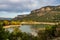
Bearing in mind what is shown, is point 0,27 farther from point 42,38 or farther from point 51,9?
point 51,9

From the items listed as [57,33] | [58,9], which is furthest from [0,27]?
[58,9]

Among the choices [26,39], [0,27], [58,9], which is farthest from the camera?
[58,9]

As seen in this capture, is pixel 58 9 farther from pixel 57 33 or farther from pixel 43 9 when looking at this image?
pixel 57 33

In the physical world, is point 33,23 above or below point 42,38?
below

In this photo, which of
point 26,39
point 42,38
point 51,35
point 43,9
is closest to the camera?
point 26,39

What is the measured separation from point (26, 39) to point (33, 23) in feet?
81.7

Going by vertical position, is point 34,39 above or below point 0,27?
below

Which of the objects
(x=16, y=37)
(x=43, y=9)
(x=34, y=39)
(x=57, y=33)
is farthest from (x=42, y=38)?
(x=43, y=9)

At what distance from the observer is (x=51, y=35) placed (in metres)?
13.9

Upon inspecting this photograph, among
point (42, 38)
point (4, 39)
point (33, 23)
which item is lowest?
point (33, 23)

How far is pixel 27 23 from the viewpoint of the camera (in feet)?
116

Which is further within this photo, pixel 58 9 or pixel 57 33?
pixel 58 9

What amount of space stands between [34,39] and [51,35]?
367 centimetres

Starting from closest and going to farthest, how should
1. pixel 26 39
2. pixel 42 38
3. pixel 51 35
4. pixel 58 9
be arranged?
pixel 26 39
pixel 42 38
pixel 51 35
pixel 58 9
